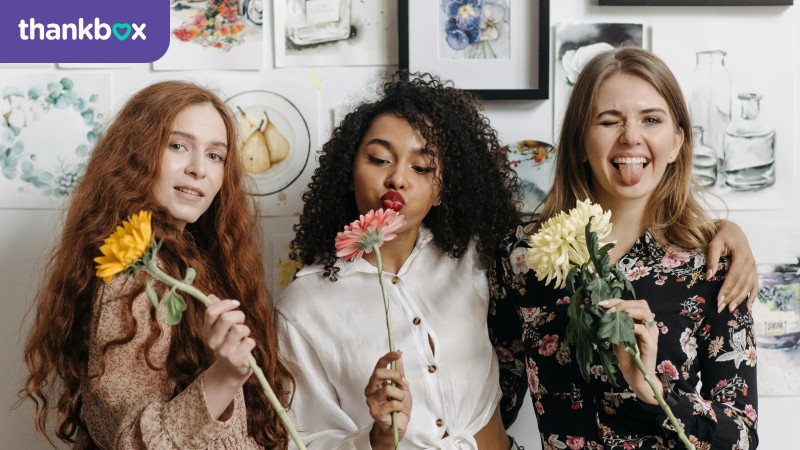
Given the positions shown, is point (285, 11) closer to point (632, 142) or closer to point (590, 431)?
point (632, 142)

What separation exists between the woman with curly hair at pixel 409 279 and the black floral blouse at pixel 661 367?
104 mm

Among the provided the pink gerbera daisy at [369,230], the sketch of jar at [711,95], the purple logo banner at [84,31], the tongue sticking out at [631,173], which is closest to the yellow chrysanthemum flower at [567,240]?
the pink gerbera daisy at [369,230]

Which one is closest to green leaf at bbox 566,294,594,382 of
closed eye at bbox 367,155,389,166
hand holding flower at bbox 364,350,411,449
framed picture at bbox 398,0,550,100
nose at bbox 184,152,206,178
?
hand holding flower at bbox 364,350,411,449

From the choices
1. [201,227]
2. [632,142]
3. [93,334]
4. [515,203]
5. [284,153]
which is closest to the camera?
[93,334]

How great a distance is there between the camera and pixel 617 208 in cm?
143

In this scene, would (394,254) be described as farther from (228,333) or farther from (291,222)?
(228,333)

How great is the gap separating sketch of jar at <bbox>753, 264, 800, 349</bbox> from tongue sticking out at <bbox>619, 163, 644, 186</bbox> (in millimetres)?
557

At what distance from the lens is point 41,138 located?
169cm

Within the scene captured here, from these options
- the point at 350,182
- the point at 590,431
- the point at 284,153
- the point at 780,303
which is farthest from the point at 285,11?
the point at 780,303

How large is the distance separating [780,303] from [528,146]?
637 mm

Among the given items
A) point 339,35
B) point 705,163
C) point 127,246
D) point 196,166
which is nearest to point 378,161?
point 196,166

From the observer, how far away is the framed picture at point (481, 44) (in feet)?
5.38

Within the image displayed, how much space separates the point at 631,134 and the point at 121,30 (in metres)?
1.09

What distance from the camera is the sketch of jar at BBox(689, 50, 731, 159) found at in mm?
1666
